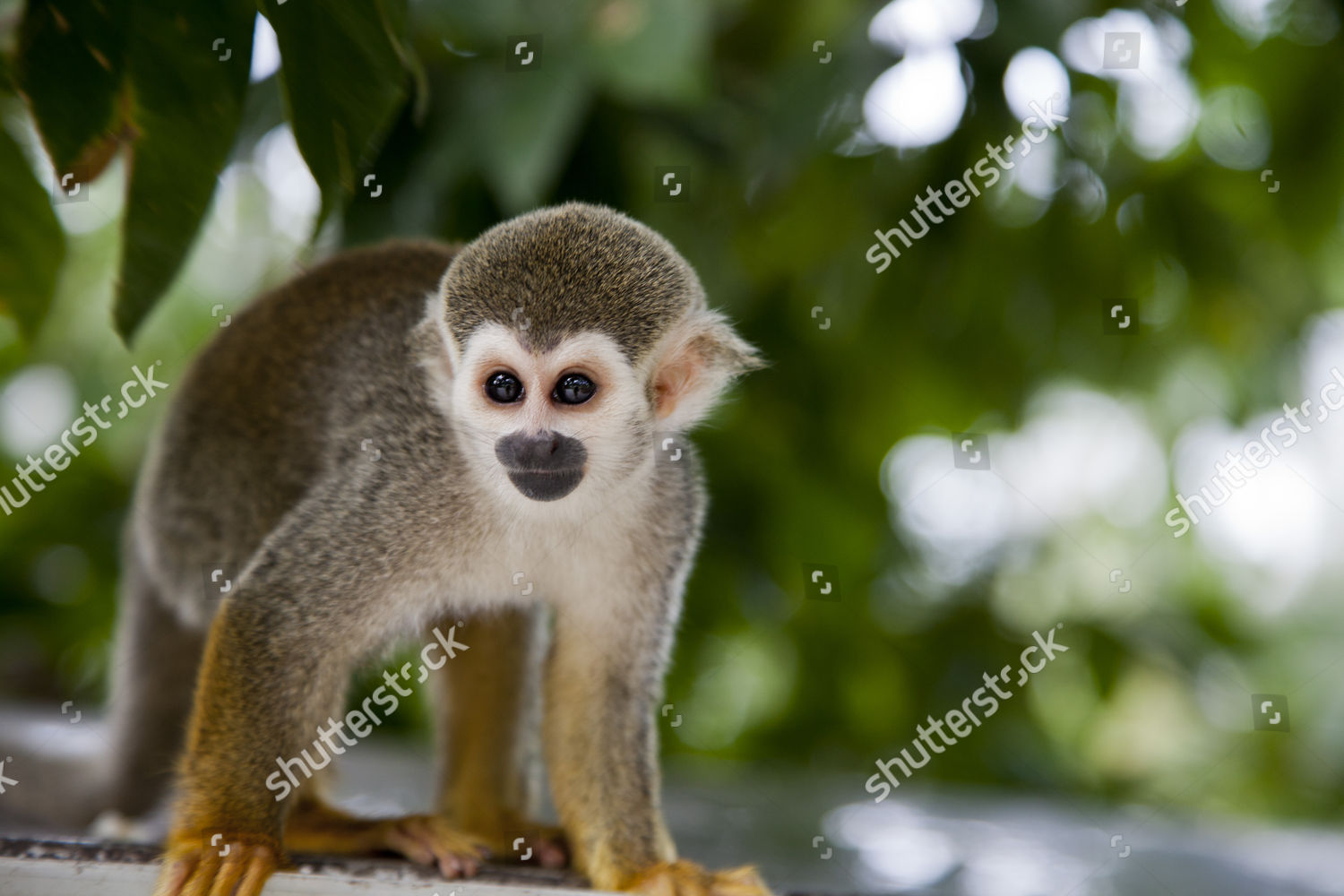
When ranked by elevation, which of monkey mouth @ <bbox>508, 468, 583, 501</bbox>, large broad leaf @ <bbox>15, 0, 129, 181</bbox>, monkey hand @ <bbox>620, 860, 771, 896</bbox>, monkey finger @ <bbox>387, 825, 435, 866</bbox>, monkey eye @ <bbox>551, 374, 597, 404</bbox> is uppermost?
large broad leaf @ <bbox>15, 0, 129, 181</bbox>

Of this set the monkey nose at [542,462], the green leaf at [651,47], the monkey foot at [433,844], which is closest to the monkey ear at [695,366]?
the monkey nose at [542,462]

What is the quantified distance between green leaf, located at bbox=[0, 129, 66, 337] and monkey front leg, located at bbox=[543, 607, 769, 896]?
1.01 metres

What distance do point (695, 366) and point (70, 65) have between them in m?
0.97

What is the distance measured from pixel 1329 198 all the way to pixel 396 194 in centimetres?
255

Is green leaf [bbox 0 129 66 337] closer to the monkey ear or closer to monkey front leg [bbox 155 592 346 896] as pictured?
monkey front leg [bbox 155 592 346 896]

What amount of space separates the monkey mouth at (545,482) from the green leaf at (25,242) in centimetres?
82

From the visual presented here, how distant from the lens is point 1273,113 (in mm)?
3006

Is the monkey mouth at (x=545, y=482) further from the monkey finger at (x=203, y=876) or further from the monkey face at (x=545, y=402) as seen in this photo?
the monkey finger at (x=203, y=876)

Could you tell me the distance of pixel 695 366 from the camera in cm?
178

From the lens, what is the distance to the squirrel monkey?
1.59m

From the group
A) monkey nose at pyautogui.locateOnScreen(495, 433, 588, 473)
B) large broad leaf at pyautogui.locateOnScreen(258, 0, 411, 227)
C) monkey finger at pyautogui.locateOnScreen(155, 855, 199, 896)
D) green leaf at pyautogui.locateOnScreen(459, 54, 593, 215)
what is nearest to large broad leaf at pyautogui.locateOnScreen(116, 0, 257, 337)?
large broad leaf at pyautogui.locateOnScreen(258, 0, 411, 227)

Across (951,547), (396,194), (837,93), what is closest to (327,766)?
(396,194)

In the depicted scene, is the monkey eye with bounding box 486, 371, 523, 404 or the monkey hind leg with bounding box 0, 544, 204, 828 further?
the monkey hind leg with bounding box 0, 544, 204, 828

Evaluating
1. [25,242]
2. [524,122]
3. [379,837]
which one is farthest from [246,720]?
[524,122]
